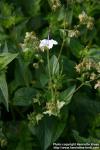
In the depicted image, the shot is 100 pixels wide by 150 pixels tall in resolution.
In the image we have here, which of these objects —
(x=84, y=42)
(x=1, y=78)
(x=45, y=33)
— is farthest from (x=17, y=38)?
(x=1, y=78)

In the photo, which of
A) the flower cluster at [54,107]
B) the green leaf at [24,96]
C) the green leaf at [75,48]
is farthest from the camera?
the green leaf at [75,48]

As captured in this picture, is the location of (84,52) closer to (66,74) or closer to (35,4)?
(66,74)

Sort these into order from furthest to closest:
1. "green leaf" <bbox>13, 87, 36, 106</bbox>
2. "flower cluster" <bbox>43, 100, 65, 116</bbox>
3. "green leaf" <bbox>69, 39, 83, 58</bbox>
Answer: "green leaf" <bbox>69, 39, 83, 58</bbox> → "green leaf" <bbox>13, 87, 36, 106</bbox> → "flower cluster" <bbox>43, 100, 65, 116</bbox>

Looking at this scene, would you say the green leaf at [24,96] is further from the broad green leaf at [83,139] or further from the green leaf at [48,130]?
the broad green leaf at [83,139]

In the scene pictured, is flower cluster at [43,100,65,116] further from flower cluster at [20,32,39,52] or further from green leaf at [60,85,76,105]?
flower cluster at [20,32,39,52]

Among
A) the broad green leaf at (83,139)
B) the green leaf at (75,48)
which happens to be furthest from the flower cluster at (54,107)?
the green leaf at (75,48)

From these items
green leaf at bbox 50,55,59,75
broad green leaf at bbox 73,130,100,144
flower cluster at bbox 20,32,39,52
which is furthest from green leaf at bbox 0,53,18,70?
broad green leaf at bbox 73,130,100,144
